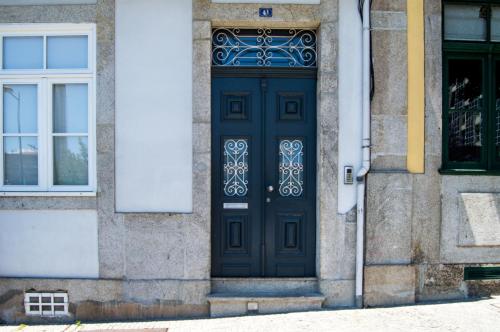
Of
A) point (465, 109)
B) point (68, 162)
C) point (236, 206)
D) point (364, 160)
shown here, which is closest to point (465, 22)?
Answer: point (465, 109)

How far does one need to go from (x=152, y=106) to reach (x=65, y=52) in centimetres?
133

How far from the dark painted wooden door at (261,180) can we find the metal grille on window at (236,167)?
0.5 inches

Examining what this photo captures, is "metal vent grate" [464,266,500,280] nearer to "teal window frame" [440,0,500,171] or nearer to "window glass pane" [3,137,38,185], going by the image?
"teal window frame" [440,0,500,171]

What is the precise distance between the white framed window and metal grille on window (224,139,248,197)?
5.39ft

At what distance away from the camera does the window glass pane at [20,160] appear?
18.3 feet

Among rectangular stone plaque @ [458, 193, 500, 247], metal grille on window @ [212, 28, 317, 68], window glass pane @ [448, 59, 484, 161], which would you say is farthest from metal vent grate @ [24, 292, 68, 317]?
window glass pane @ [448, 59, 484, 161]

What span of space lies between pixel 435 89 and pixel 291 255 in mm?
2759

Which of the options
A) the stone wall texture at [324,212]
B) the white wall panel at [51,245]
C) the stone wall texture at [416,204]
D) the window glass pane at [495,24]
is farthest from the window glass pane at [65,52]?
the window glass pane at [495,24]

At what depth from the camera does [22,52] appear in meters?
5.55

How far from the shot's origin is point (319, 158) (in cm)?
546

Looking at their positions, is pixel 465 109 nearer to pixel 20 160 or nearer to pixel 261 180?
pixel 261 180

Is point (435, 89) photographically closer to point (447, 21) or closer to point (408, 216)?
point (447, 21)

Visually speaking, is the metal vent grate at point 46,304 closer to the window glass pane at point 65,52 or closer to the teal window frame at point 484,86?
the window glass pane at point 65,52

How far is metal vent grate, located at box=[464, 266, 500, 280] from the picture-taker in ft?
18.1
